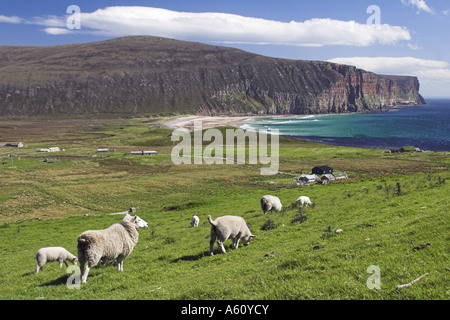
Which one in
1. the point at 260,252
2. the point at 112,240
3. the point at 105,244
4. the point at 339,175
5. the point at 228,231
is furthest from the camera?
the point at 339,175

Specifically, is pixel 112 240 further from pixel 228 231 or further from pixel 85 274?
pixel 228 231

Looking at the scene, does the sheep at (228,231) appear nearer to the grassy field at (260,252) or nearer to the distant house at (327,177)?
the grassy field at (260,252)

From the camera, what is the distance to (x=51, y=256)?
63.2 feet

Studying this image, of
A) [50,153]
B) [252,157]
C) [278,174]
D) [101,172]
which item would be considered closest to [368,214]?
[278,174]

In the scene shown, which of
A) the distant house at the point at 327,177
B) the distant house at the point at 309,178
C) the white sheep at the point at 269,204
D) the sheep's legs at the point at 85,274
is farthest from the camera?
the distant house at the point at 327,177

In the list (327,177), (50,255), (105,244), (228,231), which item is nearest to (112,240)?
(105,244)

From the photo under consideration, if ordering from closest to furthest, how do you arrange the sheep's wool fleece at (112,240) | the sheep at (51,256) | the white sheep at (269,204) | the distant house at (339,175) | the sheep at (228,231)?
1. the sheep's wool fleece at (112,240)
2. the sheep at (228,231)
3. the sheep at (51,256)
4. the white sheep at (269,204)
5. the distant house at (339,175)

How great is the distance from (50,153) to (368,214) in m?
124

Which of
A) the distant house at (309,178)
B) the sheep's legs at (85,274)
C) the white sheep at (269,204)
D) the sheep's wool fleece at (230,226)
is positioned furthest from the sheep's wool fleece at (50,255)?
the distant house at (309,178)

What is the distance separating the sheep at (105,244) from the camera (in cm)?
1472

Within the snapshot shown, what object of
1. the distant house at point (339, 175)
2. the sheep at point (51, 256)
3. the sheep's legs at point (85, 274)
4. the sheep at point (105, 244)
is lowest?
the distant house at point (339, 175)

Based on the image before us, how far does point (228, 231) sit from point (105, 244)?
600 cm

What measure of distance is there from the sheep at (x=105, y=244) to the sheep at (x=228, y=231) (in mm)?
4070
